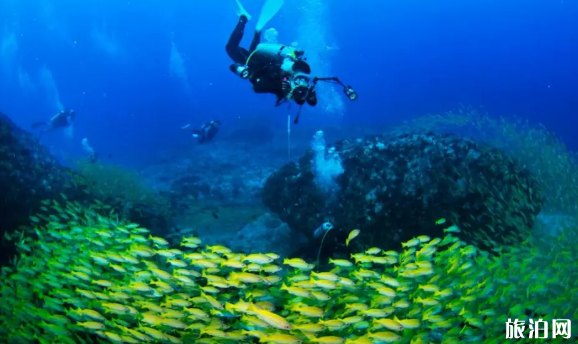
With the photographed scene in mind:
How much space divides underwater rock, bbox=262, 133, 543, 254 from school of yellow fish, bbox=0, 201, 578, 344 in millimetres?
1854

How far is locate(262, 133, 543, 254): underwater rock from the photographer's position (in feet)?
25.1

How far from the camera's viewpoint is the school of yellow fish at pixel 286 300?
3.89m

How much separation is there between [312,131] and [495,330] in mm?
26198

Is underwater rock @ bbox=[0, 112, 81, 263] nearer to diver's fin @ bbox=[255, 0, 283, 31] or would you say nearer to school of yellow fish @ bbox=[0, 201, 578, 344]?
school of yellow fish @ bbox=[0, 201, 578, 344]

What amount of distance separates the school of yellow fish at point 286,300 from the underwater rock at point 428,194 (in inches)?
73.0

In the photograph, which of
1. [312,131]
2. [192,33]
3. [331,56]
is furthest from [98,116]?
[192,33]

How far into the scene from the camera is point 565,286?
4852 mm

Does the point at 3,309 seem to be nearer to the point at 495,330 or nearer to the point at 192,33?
the point at 495,330

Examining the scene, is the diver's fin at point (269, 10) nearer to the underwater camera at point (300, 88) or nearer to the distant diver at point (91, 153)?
the underwater camera at point (300, 88)

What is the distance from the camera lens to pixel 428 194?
313 inches

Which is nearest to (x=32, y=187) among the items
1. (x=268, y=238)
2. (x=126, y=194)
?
(x=126, y=194)

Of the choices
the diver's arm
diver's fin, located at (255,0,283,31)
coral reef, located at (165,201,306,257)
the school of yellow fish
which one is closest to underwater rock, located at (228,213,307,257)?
coral reef, located at (165,201,306,257)

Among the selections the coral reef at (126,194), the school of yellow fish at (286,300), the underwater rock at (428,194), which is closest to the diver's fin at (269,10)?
the underwater rock at (428,194)

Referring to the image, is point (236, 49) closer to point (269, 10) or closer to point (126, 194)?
point (269, 10)
